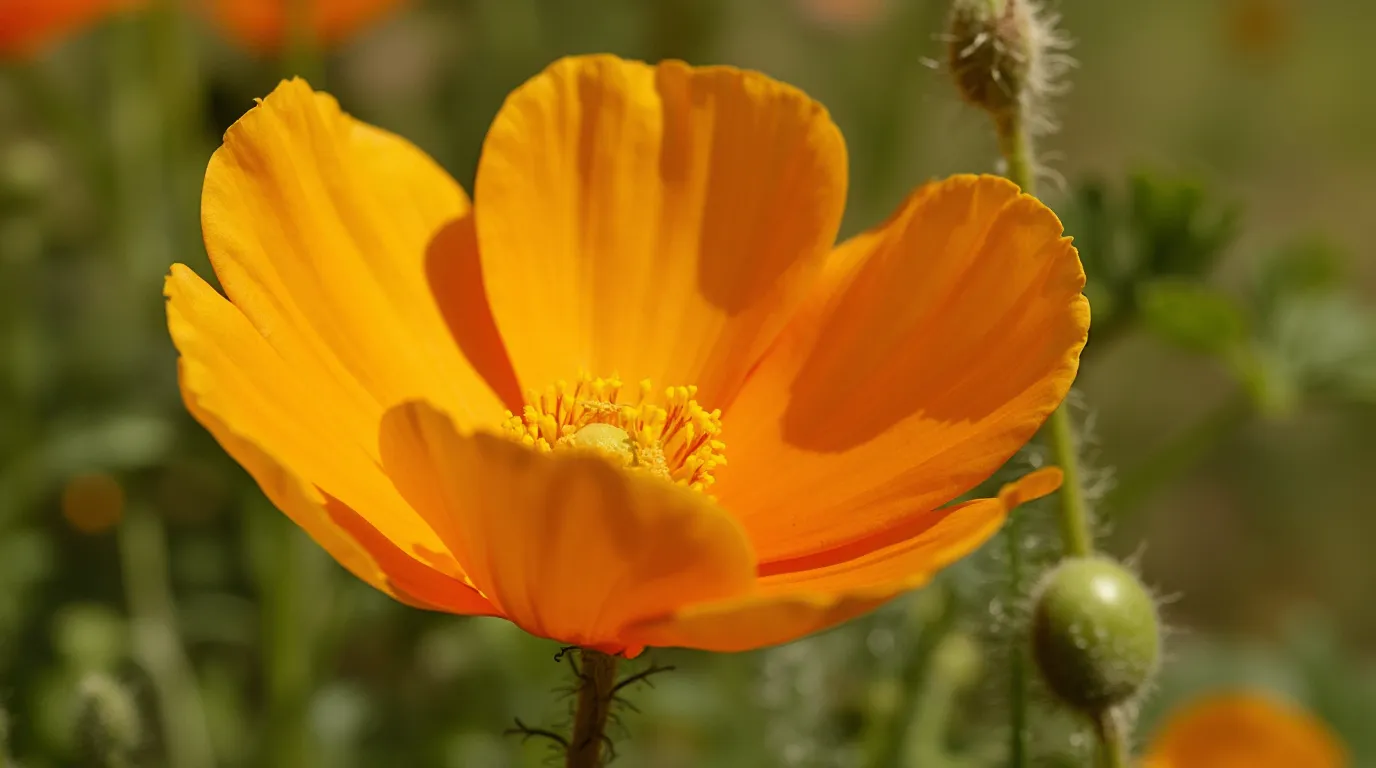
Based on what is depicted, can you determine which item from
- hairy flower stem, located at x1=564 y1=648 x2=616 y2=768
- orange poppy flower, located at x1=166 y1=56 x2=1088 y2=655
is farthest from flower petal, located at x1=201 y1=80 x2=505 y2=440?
hairy flower stem, located at x1=564 y1=648 x2=616 y2=768

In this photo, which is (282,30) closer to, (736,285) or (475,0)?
(475,0)

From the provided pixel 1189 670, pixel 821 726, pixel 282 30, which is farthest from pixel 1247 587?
pixel 282 30

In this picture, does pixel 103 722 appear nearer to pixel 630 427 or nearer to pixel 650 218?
pixel 630 427

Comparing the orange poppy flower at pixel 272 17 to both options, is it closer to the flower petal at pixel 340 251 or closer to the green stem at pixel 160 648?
the green stem at pixel 160 648

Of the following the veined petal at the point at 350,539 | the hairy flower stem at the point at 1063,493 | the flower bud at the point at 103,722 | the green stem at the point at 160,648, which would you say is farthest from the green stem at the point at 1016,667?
the green stem at the point at 160,648

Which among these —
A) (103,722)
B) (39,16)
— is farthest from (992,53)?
(39,16)

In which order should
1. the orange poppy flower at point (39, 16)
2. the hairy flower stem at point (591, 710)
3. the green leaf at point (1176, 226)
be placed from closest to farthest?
1. the hairy flower stem at point (591, 710)
2. the green leaf at point (1176, 226)
3. the orange poppy flower at point (39, 16)
